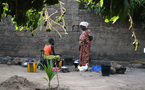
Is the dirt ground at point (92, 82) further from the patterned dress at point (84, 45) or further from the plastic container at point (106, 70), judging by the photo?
the patterned dress at point (84, 45)

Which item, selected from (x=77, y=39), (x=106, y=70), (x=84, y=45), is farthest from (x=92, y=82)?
(x=77, y=39)

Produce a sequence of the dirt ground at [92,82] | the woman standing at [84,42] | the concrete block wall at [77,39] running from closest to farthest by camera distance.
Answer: the dirt ground at [92,82], the woman standing at [84,42], the concrete block wall at [77,39]

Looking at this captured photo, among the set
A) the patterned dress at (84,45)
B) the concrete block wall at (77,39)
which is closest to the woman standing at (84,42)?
the patterned dress at (84,45)

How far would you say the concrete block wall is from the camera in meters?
9.14

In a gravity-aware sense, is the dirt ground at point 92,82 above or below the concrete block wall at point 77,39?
below

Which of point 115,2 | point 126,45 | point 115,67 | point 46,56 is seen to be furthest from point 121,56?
point 115,2

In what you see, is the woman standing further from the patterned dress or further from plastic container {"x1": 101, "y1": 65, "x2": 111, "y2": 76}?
plastic container {"x1": 101, "y1": 65, "x2": 111, "y2": 76}

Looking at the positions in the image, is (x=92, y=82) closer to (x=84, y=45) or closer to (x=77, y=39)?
(x=84, y=45)

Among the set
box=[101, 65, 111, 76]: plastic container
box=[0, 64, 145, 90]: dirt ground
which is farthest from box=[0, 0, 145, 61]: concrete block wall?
box=[0, 64, 145, 90]: dirt ground

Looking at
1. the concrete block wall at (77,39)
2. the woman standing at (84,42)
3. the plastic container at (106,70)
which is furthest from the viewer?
the concrete block wall at (77,39)

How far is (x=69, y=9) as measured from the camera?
9.21 m

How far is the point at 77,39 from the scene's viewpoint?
362 inches

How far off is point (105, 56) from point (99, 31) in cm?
117

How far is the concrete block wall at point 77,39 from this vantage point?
9141 mm
